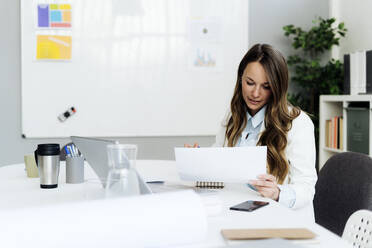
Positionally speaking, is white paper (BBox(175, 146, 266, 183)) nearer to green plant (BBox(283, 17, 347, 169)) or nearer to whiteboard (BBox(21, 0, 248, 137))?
whiteboard (BBox(21, 0, 248, 137))

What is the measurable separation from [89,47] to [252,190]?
86.4 inches

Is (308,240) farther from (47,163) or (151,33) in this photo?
(151,33)

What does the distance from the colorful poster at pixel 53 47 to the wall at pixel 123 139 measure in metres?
0.16

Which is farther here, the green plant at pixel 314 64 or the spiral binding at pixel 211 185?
the green plant at pixel 314 64

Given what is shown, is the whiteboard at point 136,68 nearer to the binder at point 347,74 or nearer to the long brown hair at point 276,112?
the binder at point 347,74

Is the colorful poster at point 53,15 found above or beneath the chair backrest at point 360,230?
above

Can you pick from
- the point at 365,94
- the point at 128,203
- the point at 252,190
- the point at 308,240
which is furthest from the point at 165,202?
the point at 365,94

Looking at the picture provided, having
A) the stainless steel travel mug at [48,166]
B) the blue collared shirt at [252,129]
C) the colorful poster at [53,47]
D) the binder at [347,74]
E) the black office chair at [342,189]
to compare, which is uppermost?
the colorful poster at [53,47]

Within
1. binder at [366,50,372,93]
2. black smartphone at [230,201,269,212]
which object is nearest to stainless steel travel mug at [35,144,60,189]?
black smartphone at [230,201,269,212]

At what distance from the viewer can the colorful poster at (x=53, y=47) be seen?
3.37 metres

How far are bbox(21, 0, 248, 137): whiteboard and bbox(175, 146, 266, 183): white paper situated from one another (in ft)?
6.92

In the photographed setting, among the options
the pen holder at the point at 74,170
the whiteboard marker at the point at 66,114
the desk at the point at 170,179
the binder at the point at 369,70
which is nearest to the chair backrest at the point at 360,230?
the desk at the point at 170,179

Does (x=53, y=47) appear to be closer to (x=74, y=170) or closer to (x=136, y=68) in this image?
(x=136, y=68)

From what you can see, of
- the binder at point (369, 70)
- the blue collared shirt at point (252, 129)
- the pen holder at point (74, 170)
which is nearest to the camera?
the pen holder at point (74, 170)
